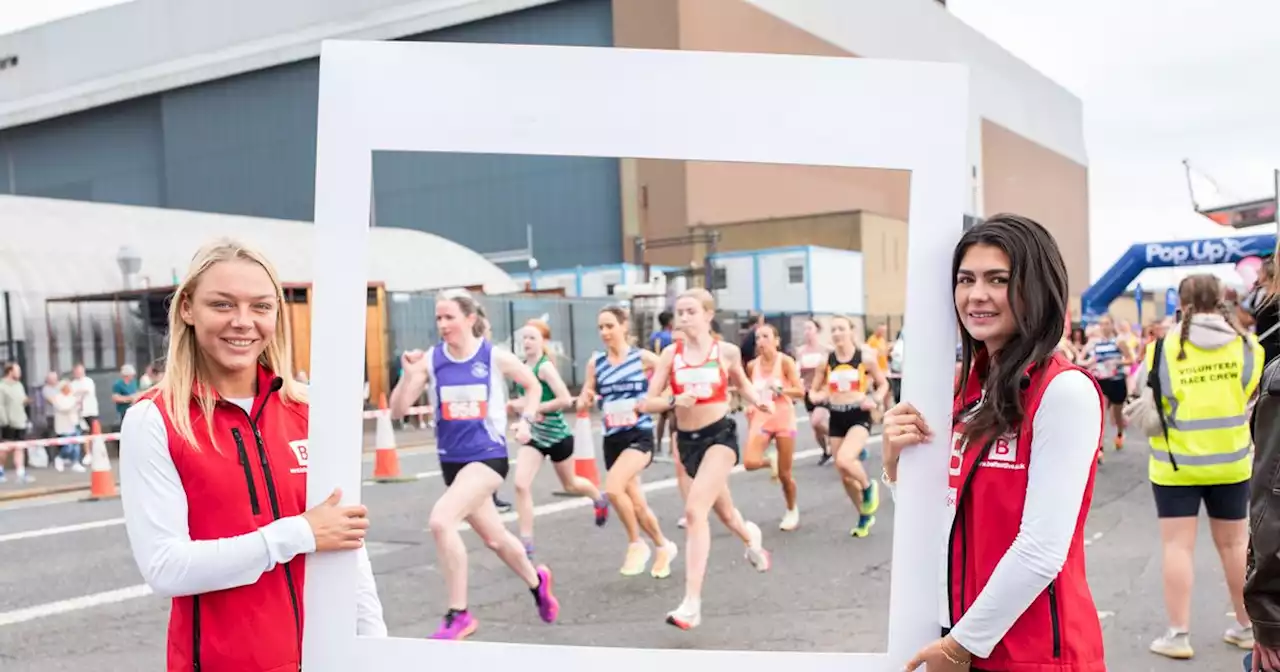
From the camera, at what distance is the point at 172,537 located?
171 cm

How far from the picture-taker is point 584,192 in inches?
607

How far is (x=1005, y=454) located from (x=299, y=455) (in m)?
1.29

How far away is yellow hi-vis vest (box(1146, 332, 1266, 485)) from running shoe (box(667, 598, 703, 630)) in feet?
7.19

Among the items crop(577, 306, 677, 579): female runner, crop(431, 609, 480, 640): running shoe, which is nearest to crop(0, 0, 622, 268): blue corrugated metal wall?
crop(577, 306, 677, 579): female runner

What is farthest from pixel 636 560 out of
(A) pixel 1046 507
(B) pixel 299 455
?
(A) pixel 1046 507

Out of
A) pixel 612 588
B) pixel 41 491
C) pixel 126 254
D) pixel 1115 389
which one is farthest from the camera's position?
pixel 126 254

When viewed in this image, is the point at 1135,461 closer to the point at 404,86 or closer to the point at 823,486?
the point at 823,486

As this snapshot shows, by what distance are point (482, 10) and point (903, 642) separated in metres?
34.8

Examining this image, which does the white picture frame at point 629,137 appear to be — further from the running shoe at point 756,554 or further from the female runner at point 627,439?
the female runner at point 627,439

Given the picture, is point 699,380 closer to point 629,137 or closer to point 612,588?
point 612,588

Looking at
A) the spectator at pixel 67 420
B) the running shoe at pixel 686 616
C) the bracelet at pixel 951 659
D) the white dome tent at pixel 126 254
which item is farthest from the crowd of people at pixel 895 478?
the white dome tent at pixel 126 254

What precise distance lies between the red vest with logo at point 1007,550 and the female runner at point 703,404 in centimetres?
353

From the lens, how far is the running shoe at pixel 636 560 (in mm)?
6171

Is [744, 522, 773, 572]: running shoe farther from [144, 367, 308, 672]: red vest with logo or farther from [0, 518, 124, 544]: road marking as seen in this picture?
[0, 518, 124, 544]: road marking
